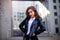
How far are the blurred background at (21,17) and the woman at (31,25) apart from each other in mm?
46

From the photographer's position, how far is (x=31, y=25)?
7.39 ft

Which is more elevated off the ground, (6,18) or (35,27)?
(6,18)

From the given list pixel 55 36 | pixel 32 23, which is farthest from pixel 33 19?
pixel 55 36

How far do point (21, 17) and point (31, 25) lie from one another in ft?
0.56

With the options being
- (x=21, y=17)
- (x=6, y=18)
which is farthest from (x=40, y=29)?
(x=6, y=18)

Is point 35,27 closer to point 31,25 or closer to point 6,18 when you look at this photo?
point 31,25

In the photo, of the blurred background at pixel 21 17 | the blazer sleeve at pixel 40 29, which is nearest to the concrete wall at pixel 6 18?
the blurred background at pixel 21 17

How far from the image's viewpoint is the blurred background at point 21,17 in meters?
2.29

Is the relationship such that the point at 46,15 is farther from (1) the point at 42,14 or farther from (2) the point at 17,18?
(2) the point at 17,18

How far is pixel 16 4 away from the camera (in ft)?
7.61

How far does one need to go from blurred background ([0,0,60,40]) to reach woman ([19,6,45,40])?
46 mm

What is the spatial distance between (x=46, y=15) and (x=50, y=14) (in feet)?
0.18

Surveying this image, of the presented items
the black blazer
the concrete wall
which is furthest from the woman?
the concrete wall

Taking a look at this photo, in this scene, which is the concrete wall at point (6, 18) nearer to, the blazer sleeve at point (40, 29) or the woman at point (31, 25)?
the woman at point (31, 25)
